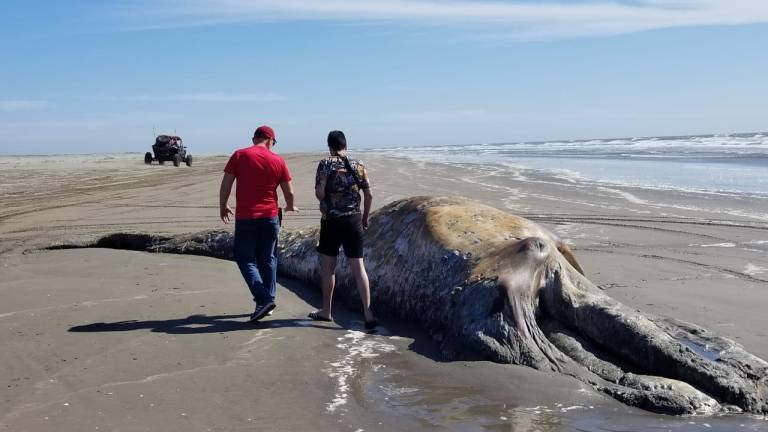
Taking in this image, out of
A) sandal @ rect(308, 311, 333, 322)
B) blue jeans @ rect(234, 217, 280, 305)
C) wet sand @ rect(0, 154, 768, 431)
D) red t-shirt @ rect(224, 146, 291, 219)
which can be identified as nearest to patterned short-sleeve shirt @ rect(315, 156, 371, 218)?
red t-shirt @ rect(224, 146, 291, 219)

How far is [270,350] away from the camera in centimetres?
516

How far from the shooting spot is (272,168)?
621cm

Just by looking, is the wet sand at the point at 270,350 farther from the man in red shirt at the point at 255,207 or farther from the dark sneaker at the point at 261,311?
the man in red shirt at the point at 255,207

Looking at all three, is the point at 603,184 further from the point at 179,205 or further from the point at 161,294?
the point at 161,294

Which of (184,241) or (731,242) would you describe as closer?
(184,241)

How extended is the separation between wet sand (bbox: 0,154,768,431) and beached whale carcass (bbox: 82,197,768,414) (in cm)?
17

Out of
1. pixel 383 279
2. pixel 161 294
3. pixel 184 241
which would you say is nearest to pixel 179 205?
pixel 184 241

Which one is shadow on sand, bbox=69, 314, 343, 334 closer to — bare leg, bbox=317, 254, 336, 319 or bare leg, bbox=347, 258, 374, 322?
bare leg, bbox=317, 254, 336, 319

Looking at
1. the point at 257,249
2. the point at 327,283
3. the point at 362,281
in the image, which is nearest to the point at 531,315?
Result: the point at 362,281

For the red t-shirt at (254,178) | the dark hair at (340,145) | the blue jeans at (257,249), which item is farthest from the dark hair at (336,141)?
the blue jeans at (257,249)

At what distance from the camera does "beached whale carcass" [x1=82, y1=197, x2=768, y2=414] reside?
4340 millimetres

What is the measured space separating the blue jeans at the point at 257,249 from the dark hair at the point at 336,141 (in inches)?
31.6

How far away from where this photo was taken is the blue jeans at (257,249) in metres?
6.21

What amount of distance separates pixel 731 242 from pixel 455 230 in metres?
5.51
